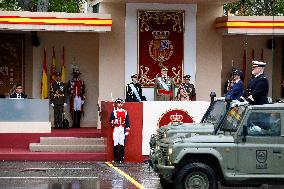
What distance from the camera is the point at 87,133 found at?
2638 cm

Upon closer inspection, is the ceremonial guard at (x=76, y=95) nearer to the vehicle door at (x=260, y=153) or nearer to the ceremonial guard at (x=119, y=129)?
the ceremonial guard at (x=119, y=129)

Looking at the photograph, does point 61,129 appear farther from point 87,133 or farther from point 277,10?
point 277,10

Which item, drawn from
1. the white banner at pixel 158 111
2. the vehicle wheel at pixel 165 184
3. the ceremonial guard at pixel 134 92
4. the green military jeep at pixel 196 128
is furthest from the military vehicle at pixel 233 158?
the ceremonial guard at pixel 134 92

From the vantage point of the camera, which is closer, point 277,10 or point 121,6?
point 121,6

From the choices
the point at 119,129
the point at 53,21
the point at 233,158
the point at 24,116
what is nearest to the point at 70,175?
the point at 119,129

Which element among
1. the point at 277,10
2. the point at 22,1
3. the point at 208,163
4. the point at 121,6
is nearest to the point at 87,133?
the point at 121,6

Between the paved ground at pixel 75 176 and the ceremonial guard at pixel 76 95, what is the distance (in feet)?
17.7

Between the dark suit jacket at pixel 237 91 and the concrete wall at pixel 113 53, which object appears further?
the concrete wall at pixel 113 53

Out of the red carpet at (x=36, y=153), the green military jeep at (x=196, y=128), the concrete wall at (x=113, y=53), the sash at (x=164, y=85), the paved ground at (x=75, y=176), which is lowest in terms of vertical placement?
the paved ground at (x=75, y=176)

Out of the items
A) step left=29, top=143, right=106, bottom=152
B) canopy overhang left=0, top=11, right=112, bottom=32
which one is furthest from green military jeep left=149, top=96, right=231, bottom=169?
canopy overhang left=0, top=11, right=112, bottom=32

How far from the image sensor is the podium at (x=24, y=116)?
26.2 meters

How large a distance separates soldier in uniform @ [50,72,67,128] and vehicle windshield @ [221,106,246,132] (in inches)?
469

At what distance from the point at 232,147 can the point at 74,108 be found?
43.7ft

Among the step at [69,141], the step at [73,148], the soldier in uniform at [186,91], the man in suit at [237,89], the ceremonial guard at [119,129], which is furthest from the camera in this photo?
the soldier in uniform at [186,91]
